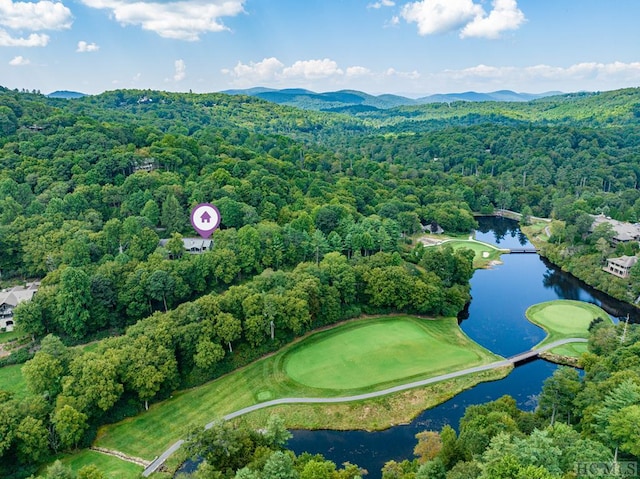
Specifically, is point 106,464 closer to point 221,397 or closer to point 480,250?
point 221,397

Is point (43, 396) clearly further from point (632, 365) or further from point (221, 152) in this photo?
point (221, 152)

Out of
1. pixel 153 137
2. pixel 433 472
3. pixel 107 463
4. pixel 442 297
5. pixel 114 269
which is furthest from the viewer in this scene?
pixel 153 137

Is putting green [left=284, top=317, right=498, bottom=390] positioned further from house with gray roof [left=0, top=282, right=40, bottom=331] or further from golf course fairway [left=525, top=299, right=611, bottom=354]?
house with gray roof [left=0, top=282, right=40, bottom=331]

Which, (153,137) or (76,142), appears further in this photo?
(153,137)

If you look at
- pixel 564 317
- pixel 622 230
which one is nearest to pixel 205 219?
pixel 564 317

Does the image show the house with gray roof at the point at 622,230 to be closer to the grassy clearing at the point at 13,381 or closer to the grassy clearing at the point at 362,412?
the grassy clearing at the point at 362,412

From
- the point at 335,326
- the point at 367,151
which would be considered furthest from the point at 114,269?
the point at 367,151

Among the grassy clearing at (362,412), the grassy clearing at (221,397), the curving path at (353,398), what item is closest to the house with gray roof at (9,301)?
the grassy clearing at (221,397)
